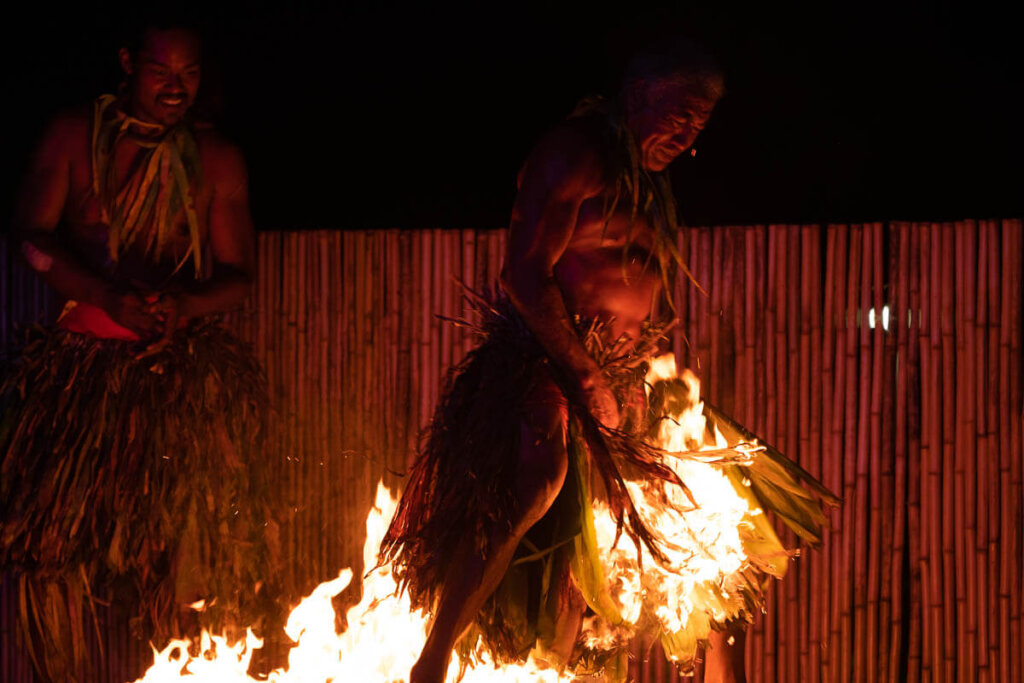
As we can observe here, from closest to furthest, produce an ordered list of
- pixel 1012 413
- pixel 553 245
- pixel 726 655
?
pixel 553 245
pixel 726 655
pixel 1012 413

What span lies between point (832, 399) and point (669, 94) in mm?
1176

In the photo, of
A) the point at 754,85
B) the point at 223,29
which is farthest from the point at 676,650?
the point at 223,29

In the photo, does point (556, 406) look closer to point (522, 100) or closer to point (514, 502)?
point (514, 502)

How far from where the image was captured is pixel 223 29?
14.0 feet

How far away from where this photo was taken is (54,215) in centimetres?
351

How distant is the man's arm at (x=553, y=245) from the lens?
3.04 m

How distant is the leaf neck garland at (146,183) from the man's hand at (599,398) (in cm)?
119

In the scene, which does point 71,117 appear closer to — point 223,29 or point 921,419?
point 223,29

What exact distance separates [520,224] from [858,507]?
1.44m

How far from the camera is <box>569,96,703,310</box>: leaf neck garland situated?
314cm

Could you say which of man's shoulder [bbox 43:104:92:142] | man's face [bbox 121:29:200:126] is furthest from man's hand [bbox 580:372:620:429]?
man's shoulder [bbox 43:104:92:142]

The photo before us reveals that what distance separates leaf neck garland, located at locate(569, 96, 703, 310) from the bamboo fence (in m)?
0.53

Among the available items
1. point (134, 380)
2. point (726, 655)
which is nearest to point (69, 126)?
point (134, 380)

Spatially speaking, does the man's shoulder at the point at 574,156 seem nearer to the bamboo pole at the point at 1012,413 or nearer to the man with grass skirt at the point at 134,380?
the man with grass skirt at the point at 134,380
